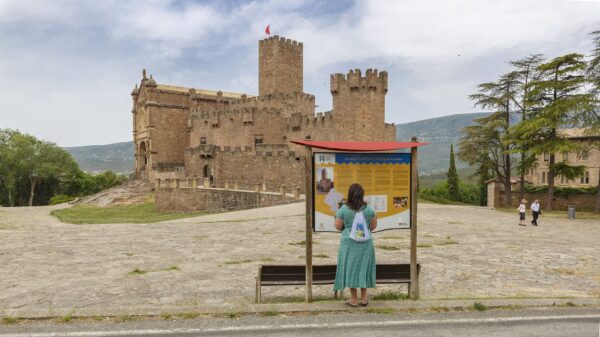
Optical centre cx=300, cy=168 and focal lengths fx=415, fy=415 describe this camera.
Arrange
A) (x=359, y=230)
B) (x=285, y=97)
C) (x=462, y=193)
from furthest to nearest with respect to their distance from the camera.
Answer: (x=462, y=193) < (x=285, y=97) < (x=359, y=230)

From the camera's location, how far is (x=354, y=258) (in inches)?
249

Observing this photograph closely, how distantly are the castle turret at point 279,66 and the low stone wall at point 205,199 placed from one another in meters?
20.8

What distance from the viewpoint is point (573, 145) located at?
83.0 ft

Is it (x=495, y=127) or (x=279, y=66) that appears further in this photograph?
(x=279, y=66)

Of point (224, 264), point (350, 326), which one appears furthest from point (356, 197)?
point (224, 264)

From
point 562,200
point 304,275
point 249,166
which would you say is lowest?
point 304,275

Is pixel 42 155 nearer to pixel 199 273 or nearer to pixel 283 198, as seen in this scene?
pixel 283 198

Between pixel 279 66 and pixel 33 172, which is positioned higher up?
pixel 279 66

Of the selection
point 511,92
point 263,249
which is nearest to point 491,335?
point 263,249

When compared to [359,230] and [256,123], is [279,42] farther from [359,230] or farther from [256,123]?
[359,230]

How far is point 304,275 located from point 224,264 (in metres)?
3.44

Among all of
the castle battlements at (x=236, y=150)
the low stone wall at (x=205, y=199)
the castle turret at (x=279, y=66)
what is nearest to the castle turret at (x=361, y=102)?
the castle battlements at (x=236, y=150)

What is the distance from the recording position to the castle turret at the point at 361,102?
1564 inches

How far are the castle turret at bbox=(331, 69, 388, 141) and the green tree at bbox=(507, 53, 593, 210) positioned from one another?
46.4 feet
